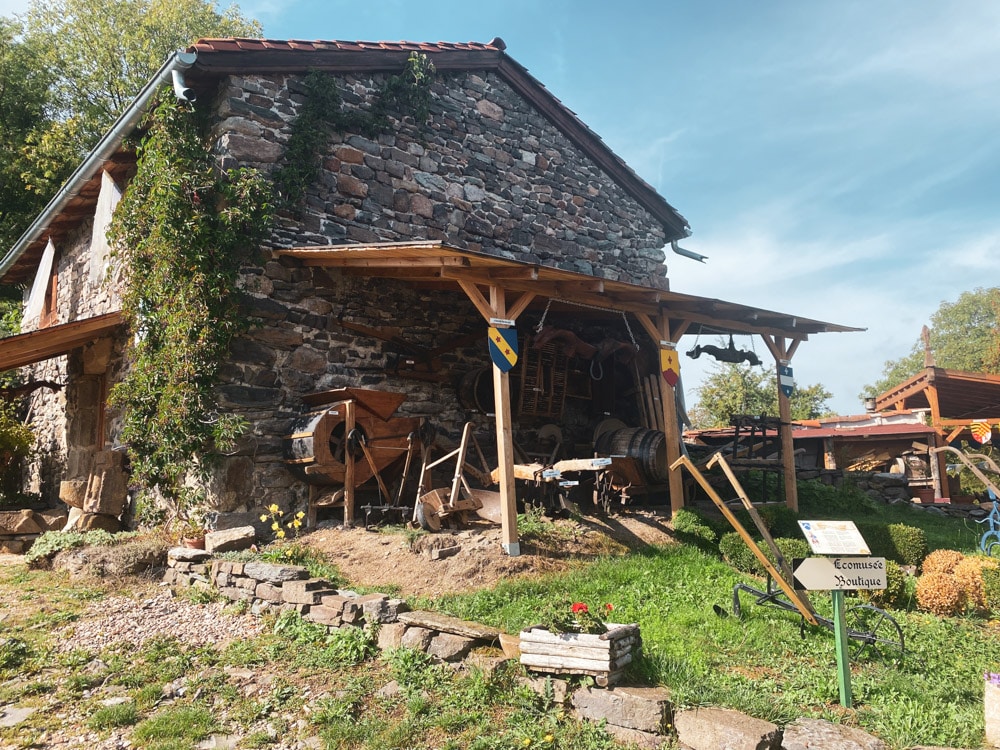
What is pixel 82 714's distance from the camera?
13.2 feet

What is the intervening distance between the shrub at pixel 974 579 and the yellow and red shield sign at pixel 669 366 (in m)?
3.47

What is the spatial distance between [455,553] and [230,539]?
2.15 meters

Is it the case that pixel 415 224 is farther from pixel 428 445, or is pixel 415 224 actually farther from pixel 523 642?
pixel 523 642

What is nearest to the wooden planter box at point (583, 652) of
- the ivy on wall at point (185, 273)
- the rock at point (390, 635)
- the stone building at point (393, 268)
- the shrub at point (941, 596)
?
the rock at point (390, 635)

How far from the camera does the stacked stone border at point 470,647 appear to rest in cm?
336

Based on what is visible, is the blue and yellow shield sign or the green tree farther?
the green tree

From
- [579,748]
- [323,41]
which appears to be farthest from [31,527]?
[579,748]

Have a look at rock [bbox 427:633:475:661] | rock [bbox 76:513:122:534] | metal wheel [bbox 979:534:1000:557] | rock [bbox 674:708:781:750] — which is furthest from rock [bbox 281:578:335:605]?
metal wheel [bbox 979:534:1000:557]

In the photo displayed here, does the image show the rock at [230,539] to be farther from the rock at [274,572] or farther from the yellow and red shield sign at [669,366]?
the yellow and red shield sign at [669,366]

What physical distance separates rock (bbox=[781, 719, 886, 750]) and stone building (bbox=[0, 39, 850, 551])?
3.47 meters

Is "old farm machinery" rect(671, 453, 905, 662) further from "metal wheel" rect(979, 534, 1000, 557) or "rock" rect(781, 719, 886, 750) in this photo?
"metal wheel" rect(979, 534, 1000, 557)

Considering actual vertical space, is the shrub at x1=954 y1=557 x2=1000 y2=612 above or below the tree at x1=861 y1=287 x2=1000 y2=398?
below

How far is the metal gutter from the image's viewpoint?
768 centimetres

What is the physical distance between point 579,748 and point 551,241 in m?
8.52
